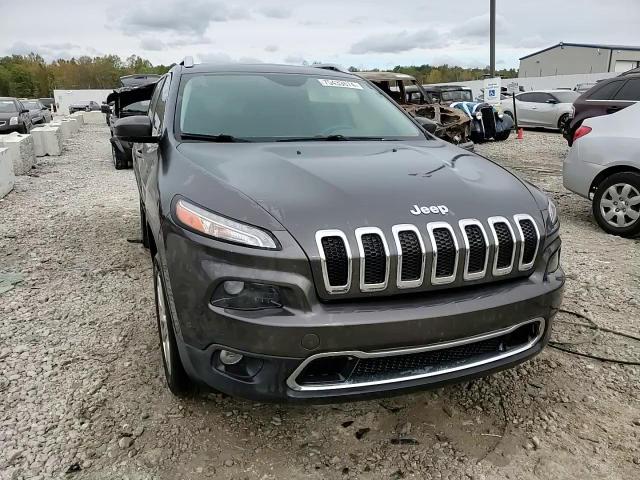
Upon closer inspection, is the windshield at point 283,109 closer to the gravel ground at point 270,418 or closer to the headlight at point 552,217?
the headlight at point 552,217

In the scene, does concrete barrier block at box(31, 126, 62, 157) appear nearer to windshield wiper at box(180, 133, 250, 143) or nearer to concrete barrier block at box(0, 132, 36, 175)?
concrete barrier block at box(0, 132, 36, 175)

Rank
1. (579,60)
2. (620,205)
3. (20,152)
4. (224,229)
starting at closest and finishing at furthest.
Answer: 1. (224,229)
2. (620,205)
3. (20,152)
4. (579,60)

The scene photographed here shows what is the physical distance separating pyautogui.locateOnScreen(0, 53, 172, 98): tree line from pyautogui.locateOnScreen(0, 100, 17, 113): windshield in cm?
7191

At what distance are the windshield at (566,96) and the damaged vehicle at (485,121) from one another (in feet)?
13.5

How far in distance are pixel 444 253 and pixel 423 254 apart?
0.10 m

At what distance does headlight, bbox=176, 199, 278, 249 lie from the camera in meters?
2.03

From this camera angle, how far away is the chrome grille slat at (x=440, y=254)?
209 centimetres

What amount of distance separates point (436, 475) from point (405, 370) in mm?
475

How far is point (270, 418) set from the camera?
2.60m

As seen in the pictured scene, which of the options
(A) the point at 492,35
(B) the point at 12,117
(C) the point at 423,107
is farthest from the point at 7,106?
(A) the point at 492,35

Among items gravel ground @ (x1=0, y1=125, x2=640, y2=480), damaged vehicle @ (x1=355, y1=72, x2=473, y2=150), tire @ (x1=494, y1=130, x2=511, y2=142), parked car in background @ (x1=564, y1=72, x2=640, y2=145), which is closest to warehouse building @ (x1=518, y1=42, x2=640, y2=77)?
tire @ (x1=494, y1=130, x2=511, y2=142)

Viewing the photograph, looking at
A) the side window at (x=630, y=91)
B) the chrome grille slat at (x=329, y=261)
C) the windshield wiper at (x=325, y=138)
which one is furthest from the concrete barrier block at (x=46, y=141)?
the chrome grille slat at (x=329, y=261)

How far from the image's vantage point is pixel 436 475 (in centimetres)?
224

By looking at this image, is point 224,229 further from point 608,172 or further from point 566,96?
point 566,96
